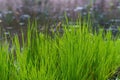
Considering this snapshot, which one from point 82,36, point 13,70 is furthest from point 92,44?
point 13,70

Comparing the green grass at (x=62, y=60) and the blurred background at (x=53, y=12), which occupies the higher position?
the green grass at (x=62, y=60)

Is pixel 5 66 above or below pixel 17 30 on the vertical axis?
above

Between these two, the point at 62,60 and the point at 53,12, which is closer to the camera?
the point at 62,60

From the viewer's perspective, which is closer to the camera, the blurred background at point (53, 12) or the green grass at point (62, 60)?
the green grass at point (62, 60)

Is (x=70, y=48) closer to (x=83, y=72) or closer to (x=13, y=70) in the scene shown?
(x=83, y=72)

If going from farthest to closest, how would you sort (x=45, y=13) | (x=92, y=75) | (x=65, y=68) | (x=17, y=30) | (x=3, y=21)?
(x=45, y=13) < (x=3, y=21) < (x=17, y=30) < (x=92, y=75) < (x=65, y=68)

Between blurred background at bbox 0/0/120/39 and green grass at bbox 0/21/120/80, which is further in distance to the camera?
blurred background at bbox 0/0/120/39

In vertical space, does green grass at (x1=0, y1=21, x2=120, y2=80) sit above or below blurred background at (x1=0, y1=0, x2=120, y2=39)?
above

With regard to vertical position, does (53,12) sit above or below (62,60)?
below
